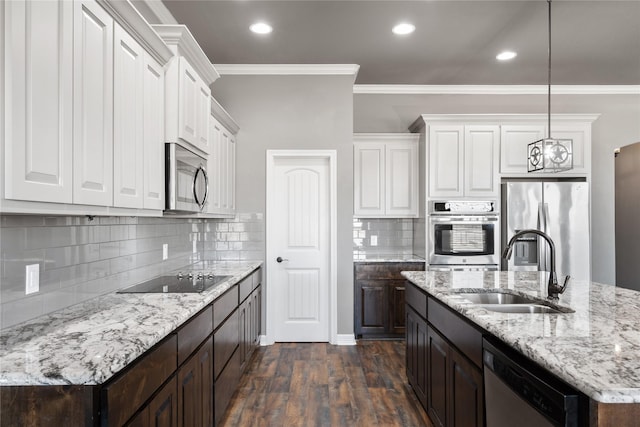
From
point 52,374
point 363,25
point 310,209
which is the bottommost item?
point 52,374

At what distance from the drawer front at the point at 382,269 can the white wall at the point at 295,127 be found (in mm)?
147

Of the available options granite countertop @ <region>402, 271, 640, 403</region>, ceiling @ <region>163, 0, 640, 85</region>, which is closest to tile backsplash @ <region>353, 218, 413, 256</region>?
ceiling @ <region>163, 0, 640, 85</region>

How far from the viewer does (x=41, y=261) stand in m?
1.71

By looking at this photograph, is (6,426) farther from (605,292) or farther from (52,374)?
(605,292)

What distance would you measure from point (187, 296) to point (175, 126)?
3.22 feet

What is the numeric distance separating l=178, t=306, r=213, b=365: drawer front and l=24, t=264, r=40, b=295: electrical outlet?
0.63 m

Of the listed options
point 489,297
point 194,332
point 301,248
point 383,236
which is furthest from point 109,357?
point 383,236

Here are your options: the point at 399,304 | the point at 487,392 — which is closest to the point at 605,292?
the point at 487,392

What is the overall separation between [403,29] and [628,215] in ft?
10.5

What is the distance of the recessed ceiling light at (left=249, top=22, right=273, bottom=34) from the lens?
3367mm

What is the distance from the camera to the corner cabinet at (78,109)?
114cm

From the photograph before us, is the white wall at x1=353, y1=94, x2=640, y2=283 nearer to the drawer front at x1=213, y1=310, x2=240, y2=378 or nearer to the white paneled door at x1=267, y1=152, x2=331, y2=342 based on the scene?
the white paneled door at x1=267, y1=152, x2=331, y2=342

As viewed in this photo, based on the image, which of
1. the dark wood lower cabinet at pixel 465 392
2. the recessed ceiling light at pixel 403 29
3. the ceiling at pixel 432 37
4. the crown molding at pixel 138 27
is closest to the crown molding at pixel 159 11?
the ceiling at pixel 432 37

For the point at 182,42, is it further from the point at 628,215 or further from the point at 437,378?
the point at 628,215
